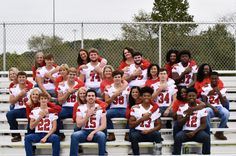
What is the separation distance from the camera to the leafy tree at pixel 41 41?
10.2 metres

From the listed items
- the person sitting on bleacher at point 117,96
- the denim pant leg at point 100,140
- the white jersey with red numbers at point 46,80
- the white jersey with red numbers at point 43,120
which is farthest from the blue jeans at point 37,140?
the white jersey with red numbers at point 46,80

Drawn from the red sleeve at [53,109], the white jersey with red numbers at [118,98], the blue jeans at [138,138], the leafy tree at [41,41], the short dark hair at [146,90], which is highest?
the leafy tree at [41,41]

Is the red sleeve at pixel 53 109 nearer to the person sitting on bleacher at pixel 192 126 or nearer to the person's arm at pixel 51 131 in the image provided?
the person's arm at pixel 51 131

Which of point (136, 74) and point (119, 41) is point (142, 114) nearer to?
point (136, 74)

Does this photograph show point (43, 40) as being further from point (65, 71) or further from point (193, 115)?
point (193, 115)

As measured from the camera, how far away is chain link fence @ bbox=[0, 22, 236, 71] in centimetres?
1025

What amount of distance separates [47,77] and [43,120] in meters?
1.46

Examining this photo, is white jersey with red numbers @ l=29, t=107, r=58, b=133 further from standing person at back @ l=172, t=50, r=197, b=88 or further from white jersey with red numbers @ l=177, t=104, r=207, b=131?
standing person at back @ l=172, t=50, r=197, b=88

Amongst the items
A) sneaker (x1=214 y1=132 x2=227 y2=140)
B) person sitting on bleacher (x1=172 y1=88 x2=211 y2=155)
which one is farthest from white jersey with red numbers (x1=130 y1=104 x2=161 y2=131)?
sneaker (x1=214 y1=132 x2=227 y2=140)

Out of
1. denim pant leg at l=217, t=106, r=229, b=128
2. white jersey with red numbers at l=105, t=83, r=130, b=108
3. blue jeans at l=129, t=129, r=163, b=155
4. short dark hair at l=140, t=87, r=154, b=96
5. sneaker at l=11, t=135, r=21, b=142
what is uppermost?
short dark hair at l=140, t=87, r=154, b=96

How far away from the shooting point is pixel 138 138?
23.0 feet

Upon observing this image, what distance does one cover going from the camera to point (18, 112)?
7789 mm

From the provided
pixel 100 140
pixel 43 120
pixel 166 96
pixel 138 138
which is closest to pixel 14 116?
pixel 43 120

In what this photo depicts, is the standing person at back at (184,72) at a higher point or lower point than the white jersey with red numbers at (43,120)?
higher
